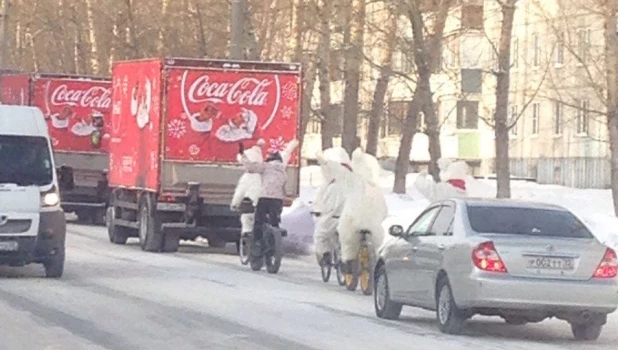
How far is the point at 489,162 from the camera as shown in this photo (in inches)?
2896

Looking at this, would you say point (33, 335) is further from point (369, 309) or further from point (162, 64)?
point (162, 64)

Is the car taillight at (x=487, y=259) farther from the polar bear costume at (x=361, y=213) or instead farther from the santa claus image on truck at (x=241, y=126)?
the santa claus image on truck at (x=241, y=126)

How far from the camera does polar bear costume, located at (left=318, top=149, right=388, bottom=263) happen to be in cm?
2109

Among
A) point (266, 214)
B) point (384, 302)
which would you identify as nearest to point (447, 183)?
point (266, 214)

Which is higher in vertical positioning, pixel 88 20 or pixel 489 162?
pixel 88 20


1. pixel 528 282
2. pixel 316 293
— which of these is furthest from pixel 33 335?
pixel 316 293

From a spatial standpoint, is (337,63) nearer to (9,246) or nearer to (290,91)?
(290,91)

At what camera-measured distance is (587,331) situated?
1627cm

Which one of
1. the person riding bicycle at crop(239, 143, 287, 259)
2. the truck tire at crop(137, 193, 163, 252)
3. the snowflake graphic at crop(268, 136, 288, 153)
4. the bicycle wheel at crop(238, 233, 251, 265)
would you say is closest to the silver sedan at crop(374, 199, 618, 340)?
the person riding bicycle at crop(239, 143, 287, 259)

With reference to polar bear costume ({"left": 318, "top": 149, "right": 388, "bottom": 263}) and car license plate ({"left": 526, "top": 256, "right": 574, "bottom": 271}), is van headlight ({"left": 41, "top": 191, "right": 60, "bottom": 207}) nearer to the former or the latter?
polar bear costume ({"left": 318, "top": 149, "right": 388, "bottom": 263})

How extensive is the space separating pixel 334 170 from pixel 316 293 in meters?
2.19

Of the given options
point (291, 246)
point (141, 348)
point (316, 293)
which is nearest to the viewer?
point (141, 348)

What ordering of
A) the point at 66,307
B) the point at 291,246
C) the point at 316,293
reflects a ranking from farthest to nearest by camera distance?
the point at 291,246 < the point at 316,293 < the point at 66,307

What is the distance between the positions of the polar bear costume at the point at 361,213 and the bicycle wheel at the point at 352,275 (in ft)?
0.23
